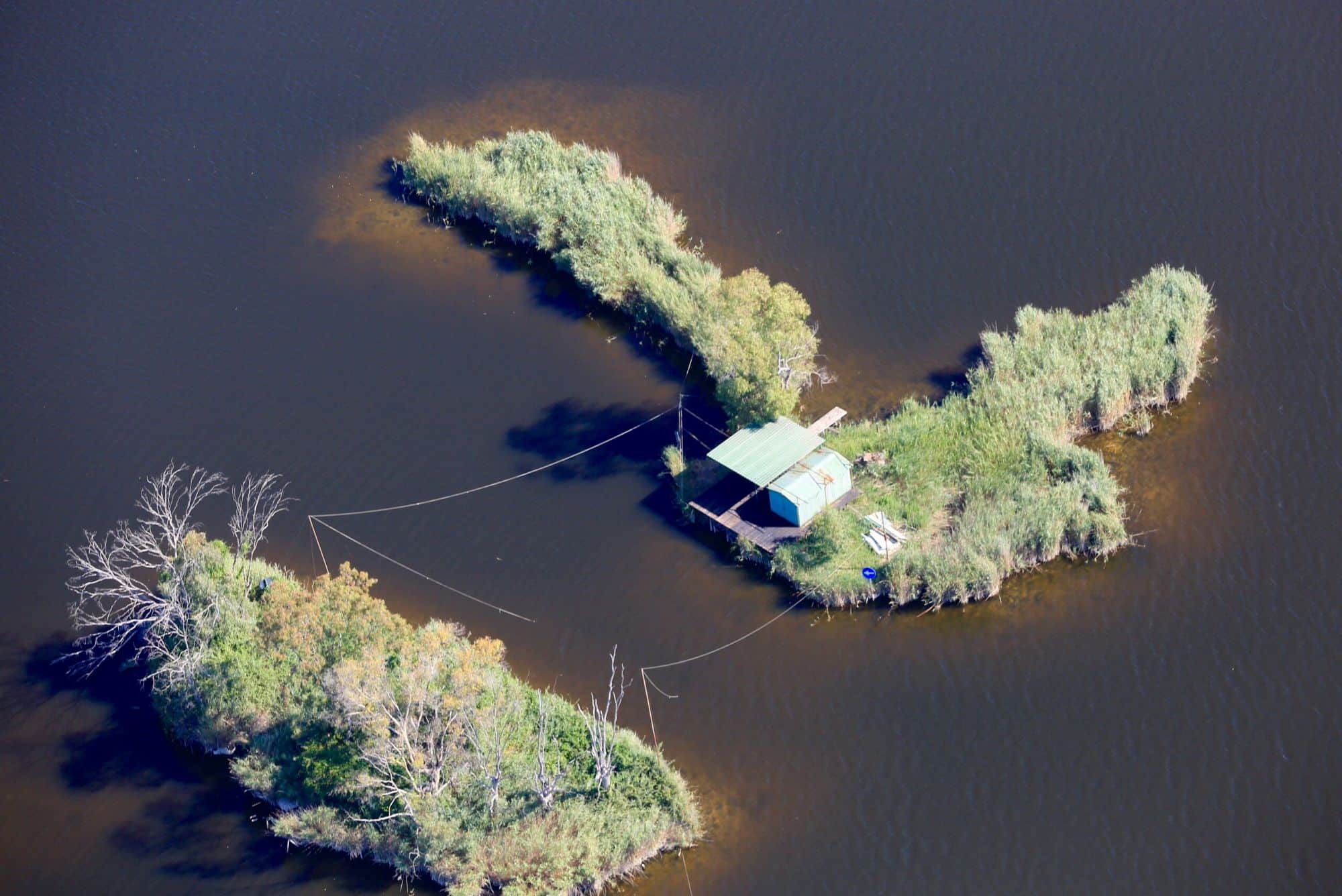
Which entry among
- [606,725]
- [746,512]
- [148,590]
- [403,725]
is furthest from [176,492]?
[606,725]

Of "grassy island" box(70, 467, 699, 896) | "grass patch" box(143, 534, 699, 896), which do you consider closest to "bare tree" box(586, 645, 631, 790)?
"grassy island" box(70, 467, 699, 896)

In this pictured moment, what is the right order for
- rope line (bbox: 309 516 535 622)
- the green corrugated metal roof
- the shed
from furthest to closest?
rope line (bbox: 309 516 535 622)
the green corrugated metal roof
the shed

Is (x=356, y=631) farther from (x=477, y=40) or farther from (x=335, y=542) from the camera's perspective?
(x=477, y=40)

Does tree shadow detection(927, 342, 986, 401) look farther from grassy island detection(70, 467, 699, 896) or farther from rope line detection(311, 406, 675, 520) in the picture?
grassy island detection(70, 467, 699, 896)

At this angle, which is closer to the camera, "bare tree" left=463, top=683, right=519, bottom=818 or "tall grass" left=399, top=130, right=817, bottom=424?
"bare tree" left=463, top=683, right=519, bottom=818

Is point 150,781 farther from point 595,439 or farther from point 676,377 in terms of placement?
point 676,377

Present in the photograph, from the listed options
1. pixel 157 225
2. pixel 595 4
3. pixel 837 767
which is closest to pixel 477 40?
pixel 595 4
